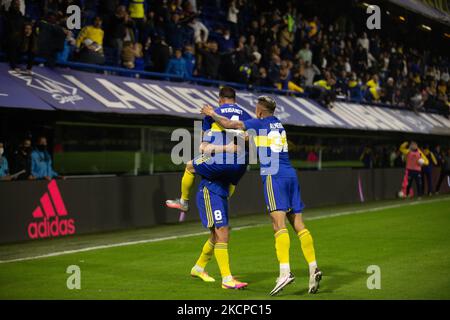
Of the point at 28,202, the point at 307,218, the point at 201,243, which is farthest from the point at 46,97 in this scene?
the point at 307,218

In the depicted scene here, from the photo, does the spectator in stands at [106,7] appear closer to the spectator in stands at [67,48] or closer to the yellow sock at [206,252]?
the spectator in stands at [67,48]

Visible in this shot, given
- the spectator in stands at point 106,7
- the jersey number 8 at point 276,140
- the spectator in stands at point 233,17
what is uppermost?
the spectator in stands at point 233,17

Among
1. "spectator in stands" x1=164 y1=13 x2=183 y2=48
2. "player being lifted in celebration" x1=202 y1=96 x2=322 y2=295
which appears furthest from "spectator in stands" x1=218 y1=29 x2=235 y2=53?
"player being lifted in celebration" x1=202 y1=96 x2=322 y2=295

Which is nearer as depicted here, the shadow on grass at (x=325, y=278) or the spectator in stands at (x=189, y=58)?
the shadow on grass at (x=325, y=278)

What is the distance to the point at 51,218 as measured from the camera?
1688cm

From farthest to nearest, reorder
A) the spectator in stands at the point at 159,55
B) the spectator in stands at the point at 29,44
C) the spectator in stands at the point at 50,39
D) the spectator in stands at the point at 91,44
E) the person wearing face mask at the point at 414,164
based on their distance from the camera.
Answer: the person wearing face mask at the point at 414,164 → the spectator in stands at the point at 159,55 → the spectator in stands at the point at 91,44 → the spectator in stands at the point at 50,39 → the spectator in stands at the point at 29,44

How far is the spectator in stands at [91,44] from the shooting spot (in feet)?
64.8

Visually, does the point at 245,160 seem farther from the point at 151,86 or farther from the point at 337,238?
the point at 151,86

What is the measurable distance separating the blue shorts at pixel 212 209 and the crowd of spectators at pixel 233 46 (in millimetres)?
7806

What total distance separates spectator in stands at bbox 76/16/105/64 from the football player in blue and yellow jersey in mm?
9599

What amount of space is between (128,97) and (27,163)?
10.0 ft

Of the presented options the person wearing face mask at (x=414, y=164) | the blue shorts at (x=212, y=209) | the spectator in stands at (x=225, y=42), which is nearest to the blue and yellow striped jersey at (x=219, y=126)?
the blue shorts at (x=212, y=209)
